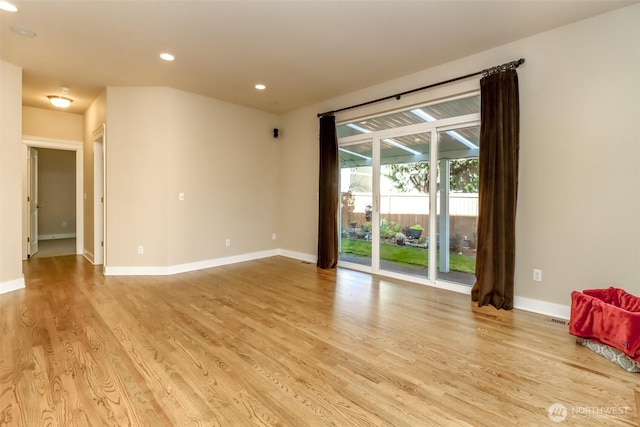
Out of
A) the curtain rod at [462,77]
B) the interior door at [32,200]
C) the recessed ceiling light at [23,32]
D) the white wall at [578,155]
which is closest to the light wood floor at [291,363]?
the white wall at [578,155]

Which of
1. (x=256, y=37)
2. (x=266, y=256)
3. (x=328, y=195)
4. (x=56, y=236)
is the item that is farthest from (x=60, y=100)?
(x=56, y=236)

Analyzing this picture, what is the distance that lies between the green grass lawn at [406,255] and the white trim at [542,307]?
0.62 metres

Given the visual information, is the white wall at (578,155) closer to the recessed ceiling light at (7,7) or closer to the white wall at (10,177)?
the recessed ceiling light at (7,7)

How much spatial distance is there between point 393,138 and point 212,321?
11.3ft

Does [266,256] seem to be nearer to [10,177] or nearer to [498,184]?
[10,177]

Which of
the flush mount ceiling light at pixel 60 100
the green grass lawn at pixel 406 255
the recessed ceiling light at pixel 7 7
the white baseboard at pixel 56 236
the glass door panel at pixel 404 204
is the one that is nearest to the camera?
the recessed ceiling light at pixel 7 7

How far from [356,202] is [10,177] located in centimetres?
467

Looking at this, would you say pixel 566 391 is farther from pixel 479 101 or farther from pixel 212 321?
pixel 479 101

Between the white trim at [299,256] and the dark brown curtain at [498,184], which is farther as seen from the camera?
the white trim at [299,256]

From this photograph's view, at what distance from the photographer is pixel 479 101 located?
12.2ft

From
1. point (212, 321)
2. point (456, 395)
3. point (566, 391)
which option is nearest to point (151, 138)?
point (212, 321)

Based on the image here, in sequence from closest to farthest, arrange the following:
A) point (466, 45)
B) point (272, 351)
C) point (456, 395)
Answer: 1. point (456, 395)
2. point (272, 351)
3. point (466, 45)

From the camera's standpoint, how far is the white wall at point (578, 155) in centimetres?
277

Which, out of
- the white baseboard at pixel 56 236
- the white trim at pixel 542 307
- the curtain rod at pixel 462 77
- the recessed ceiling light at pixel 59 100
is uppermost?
the recessed ceiling light at pixel 59 100
